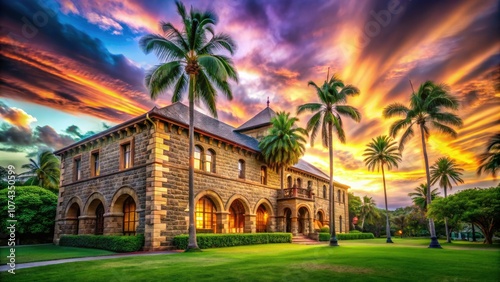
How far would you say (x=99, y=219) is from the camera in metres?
23.4

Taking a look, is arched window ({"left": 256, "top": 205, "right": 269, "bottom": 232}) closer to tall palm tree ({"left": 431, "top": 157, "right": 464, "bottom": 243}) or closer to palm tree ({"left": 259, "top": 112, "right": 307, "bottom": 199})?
palm tree ({"left": 259, "top": 112, "right": 307, "bottom": 199})

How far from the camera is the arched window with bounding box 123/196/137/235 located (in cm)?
2091

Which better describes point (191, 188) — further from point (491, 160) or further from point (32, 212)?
point (491, 160)

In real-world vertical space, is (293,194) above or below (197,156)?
below

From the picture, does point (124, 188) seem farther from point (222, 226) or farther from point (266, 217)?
point (266, 217)

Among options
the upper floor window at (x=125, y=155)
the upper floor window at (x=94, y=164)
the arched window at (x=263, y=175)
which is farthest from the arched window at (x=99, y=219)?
the arched window at (x=263, y=175)

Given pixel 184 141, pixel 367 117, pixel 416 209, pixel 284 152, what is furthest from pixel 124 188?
pixel 416 209

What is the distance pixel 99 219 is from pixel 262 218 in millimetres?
13712

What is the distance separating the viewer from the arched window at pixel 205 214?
22.8 meters

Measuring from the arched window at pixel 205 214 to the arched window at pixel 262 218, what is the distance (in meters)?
6.77

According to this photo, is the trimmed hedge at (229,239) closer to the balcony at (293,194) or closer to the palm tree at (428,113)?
the balcony at (293,194)

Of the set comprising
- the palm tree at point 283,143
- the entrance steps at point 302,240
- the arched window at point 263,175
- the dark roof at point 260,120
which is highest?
the dark roof at point 260,120

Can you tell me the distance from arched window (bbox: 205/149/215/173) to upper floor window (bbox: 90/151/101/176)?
7.61m

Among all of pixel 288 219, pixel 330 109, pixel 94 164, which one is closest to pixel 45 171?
pixel 94 164
